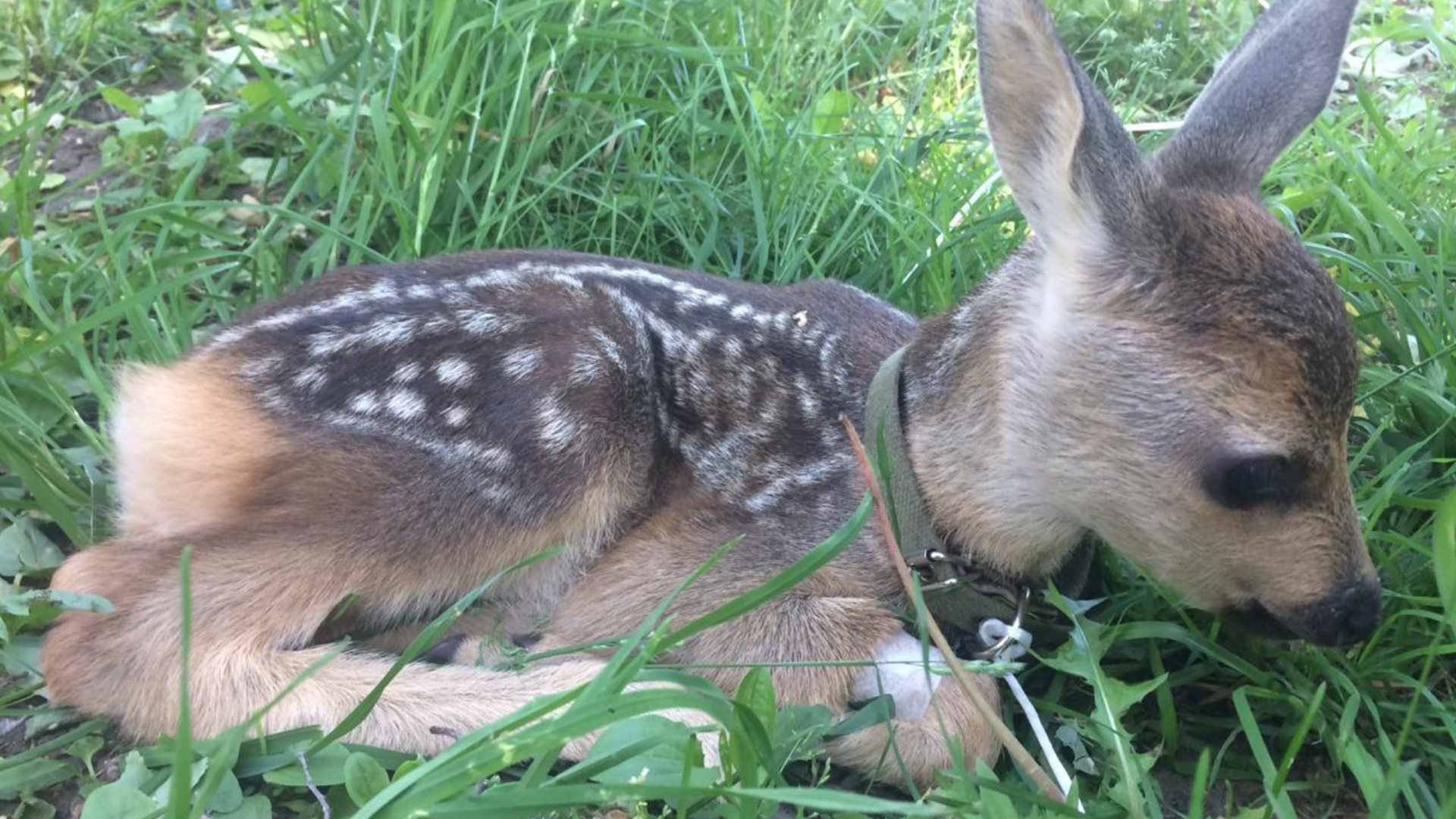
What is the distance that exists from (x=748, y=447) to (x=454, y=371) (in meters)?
0.71

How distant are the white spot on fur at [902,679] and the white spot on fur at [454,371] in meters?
1.06

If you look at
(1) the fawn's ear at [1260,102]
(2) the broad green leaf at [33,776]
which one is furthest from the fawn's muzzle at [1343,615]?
(2) the broad green leaf at [33,776]

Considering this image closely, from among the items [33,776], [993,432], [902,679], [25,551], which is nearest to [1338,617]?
[993,432]

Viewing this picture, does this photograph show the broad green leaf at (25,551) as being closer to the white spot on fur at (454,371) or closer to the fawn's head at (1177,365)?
the white spot on fur at (454,371)

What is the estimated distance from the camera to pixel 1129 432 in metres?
2.60

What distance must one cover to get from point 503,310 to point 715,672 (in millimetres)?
930

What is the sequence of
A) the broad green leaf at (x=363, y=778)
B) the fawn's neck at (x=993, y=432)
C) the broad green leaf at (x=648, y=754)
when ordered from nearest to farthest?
the broad green leaf at (x=648, y=754), the broad green leaf at (x=363, y=778), the fawn's neck at (x=993, y=432)

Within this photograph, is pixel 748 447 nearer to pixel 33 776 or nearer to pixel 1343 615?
pixel 1343 615

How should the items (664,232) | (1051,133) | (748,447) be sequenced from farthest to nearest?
(664,232), (748,447), (1051,133)

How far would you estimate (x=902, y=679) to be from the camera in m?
2.90

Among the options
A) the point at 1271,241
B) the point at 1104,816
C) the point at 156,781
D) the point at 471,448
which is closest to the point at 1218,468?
the point at 1271,241

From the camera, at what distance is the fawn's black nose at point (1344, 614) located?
102 inches

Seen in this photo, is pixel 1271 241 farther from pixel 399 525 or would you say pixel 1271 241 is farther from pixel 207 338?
pixel 207 338

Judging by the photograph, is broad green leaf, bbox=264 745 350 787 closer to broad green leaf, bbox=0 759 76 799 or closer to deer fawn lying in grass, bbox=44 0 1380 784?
deer fawn lying in grass, bbox=44 0 1380 784
